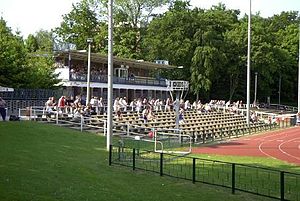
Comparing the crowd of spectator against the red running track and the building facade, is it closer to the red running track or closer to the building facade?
the red running track

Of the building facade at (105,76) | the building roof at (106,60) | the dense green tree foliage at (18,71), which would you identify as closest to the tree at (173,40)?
the building facade at (105,76)

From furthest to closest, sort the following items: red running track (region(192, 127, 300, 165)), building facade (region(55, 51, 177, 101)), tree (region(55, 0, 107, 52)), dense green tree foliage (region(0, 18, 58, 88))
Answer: tree (region(55, 0, 107, 52))
building facade (region(55, 51, 177, 101))
dense green tree foliage (region(0, 18, 58, 88))
red running track (region(192, 127, 300, 165))

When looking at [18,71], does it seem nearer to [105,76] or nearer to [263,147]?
[105,76]

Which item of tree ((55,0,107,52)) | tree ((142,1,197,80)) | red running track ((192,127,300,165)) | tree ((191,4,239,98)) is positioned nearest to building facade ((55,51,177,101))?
tree ((142,1,197,80))

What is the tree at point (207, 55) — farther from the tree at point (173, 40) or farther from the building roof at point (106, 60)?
the building roof at point (106, 60)

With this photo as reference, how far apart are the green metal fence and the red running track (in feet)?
21.0

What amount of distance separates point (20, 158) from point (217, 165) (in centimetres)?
816

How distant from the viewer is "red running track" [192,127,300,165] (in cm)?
2831

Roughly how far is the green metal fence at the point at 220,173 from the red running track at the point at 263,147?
640 centimetres

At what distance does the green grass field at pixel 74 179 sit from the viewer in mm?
13750

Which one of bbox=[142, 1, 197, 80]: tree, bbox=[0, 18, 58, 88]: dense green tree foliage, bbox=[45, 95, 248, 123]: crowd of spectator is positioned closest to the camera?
bbox=[45, 95, 248, 123]: crowd of spectator

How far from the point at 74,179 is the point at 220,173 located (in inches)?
236

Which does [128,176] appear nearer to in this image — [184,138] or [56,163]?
[56,163]

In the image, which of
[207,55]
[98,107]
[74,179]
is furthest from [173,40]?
[74,179]
